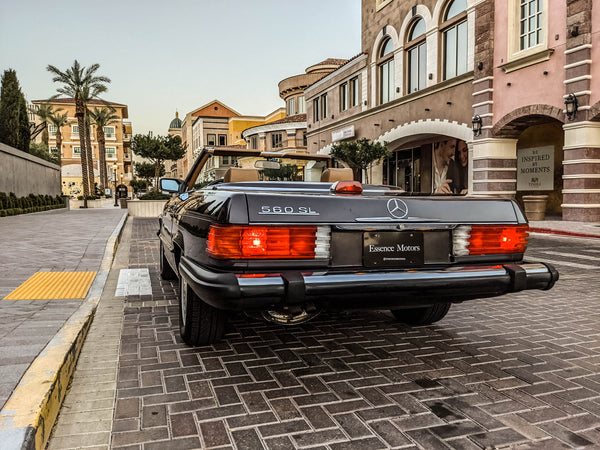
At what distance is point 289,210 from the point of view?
2.91m

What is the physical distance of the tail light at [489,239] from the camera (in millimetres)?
3277

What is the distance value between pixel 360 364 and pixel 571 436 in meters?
1.36

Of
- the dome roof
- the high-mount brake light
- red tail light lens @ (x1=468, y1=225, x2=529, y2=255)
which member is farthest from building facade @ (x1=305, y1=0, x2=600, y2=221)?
the dome roof

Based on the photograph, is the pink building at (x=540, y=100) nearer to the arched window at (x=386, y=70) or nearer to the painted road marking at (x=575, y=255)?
the arched window at (x=386, y=70)

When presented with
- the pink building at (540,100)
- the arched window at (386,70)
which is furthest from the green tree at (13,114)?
the pink building at (540,100)

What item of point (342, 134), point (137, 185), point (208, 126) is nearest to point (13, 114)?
point (342, 134)

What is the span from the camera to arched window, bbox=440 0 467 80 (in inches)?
811

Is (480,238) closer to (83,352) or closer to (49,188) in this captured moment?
(83,352)

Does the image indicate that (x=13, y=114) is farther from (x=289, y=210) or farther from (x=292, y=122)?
(x=289, y=210)

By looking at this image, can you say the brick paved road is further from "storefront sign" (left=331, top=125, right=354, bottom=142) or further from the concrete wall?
"storefront sign" (left=331, top=125, right=354, bottom=142)

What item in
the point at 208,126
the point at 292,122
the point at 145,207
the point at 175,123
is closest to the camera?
the point at 145,207

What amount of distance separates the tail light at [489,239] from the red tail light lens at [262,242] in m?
1.02

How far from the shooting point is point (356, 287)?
2928mm

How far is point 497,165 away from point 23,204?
21757mm
